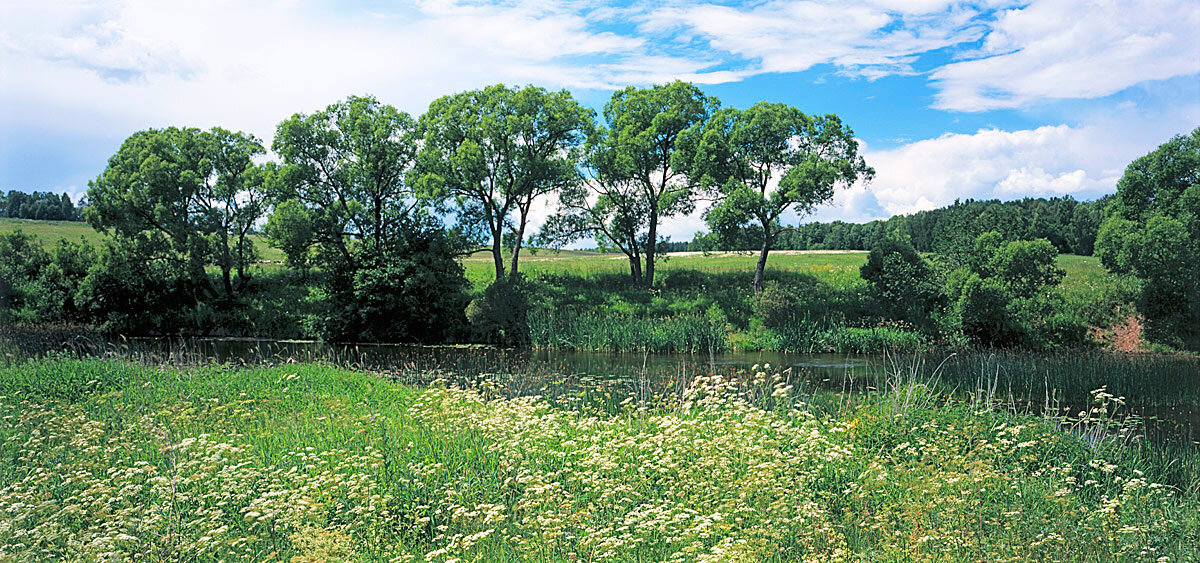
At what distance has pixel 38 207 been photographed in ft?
239

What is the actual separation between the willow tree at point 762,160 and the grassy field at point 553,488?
28.0 meters

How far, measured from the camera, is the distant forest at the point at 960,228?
4244cm

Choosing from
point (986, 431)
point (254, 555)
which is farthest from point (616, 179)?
point (254, 555)

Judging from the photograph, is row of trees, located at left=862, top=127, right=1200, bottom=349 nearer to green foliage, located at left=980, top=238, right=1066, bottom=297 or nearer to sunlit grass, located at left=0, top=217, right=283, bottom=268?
green foliage, located at left=980, top=238, right=1066, bottom=297

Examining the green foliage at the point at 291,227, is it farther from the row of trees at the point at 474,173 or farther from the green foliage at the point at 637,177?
the green foliage at the point at 637,177

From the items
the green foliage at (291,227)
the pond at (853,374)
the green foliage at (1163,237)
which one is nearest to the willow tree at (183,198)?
the green foliage at (291,227)

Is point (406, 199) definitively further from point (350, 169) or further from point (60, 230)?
point (60, 230)

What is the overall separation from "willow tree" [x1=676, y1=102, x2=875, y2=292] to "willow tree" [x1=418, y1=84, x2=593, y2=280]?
24.1 ft

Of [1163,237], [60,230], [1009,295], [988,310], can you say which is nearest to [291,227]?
[988,310]

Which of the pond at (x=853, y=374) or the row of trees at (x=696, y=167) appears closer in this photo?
the pond at (x=853, y=374)

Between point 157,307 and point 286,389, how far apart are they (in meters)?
33.7

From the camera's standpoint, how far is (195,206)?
43781 mm

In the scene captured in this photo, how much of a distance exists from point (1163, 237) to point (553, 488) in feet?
112

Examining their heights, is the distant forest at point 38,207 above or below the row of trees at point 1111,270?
above
